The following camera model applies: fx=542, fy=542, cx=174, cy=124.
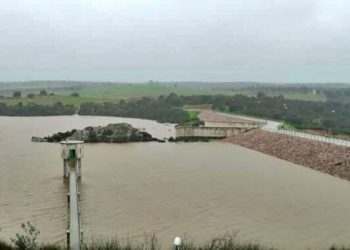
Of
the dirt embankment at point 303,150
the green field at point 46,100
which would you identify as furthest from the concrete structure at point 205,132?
the green field at point 46,100

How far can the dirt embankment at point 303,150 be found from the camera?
28877mm

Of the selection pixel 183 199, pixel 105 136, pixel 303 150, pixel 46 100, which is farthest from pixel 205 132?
pixel 46 100

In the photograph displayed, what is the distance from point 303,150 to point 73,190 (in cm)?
1916

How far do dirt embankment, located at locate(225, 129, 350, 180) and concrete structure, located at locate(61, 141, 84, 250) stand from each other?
12980mm

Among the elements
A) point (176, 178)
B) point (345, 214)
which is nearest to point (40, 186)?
point (176, 178)

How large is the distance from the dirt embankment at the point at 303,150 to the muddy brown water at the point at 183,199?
0.97 metres

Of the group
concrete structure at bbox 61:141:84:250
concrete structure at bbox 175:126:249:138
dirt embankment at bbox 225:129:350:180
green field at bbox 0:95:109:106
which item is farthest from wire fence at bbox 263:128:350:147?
green field at bbox 0:95:109:106

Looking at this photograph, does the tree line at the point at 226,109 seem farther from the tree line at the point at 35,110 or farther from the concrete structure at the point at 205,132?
the concrete structure at the point at 205,132

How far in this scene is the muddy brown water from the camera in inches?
627

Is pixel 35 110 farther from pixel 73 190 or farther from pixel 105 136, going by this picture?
pixel 73 190

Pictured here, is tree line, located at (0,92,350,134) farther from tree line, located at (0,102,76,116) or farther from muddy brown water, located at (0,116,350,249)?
muddy brown water, located at (0,116,350,249)

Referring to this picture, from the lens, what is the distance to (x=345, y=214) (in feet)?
62.0

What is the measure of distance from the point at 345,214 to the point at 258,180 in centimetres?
730

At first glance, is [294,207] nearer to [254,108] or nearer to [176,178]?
[176,178]
